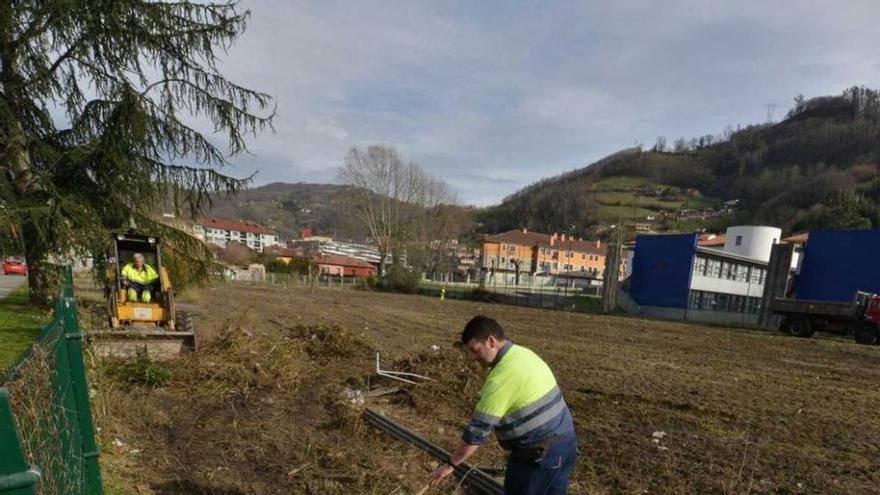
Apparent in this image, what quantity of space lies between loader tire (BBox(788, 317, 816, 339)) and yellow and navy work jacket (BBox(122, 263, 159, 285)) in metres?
24.0

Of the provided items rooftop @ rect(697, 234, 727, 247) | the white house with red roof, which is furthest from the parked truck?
the white house with red roof

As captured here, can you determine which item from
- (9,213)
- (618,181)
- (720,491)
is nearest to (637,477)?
(720,491)

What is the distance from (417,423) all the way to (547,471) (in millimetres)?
3473

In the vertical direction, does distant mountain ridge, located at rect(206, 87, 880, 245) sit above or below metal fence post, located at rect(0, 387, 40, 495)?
above

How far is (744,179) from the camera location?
109 m

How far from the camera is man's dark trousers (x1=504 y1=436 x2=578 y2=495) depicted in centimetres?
285

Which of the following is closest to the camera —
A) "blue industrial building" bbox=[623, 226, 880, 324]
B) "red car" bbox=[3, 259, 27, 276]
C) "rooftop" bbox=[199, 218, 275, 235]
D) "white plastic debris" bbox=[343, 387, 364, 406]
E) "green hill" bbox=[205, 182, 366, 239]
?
"white plastic debris" bbox=[343, 387, 364, 406]

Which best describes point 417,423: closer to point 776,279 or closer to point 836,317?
point 836,317

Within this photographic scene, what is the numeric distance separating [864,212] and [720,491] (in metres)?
73.6

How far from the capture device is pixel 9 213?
7727 millimetres

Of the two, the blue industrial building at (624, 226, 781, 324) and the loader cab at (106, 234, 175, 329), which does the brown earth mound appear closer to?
the loader cab at (106, 234, 175, 329)

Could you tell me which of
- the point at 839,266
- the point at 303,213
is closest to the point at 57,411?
the point at 839,266

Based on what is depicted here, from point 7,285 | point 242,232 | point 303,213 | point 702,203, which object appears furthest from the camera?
point 303,213

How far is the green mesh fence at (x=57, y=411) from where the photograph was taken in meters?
2.32
